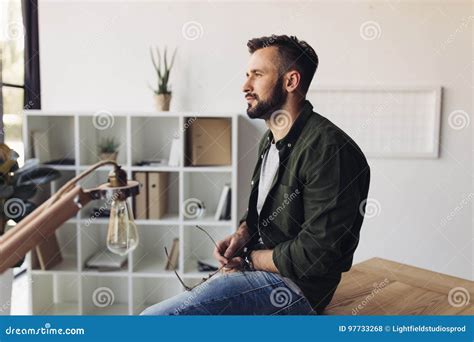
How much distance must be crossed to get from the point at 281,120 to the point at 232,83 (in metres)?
0.20

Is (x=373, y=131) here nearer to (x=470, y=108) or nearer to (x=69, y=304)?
(x=470, y=108)

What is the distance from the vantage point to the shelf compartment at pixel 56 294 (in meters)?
1.37

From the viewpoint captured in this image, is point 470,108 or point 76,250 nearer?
point 470,108

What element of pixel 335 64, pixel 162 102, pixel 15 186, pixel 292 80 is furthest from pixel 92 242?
pixel 335 64

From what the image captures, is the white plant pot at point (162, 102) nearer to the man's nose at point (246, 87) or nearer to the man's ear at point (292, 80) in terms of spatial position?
the man's nose at point (246, 87)

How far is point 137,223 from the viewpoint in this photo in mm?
1371

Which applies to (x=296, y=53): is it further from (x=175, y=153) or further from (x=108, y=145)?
(x=108, y=145)

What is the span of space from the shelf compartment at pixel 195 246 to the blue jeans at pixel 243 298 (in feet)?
0.47

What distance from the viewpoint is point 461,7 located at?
1208 millimetres

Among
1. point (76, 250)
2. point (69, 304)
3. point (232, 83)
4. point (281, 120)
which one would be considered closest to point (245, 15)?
point (232, 83)

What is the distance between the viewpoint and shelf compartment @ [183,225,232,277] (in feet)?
4.58

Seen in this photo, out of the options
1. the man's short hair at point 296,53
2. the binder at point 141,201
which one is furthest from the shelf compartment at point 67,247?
the man's short hair at point 296,53

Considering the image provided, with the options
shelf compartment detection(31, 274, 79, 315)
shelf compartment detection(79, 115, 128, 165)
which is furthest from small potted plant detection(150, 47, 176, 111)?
shelf compartment detection(31, 274, 79, 315)

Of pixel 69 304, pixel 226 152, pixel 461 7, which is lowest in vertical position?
pixel 69 304
